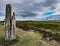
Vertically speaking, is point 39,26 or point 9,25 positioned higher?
point 9,25

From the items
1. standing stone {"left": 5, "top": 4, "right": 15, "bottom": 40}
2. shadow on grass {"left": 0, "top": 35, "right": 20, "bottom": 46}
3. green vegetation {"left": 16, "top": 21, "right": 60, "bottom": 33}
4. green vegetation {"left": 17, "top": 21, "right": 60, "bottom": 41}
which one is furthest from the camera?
green vegetation {"left": 16, "top": 21, "right": 60, "bottom": 33}

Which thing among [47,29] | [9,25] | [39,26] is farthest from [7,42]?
[39,26]

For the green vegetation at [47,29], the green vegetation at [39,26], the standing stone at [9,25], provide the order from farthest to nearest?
the green vegetation at [39,26], the green vegetation at [47,29], the standing stone at [9,25]

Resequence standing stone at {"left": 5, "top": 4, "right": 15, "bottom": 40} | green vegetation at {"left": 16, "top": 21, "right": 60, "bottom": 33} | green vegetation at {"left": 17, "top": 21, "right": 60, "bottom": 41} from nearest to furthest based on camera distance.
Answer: standing stone at {"left": 5, "top": 4, "right": 15, "bottom": 40} < green vegetation at {"left": 17, "top": 21, "right": 60, "bottom": 41} < green vegetation at {"left": 16, "top": 21, "right": 60, "bottom": 33}

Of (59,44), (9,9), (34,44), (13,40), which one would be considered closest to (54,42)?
(59,44)

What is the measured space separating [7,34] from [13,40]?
3.27ft

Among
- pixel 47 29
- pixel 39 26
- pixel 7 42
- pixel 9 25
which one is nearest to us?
pixel 7 42

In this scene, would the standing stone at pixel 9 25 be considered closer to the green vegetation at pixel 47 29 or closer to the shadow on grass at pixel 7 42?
the shadow on grass at pixel 7 42

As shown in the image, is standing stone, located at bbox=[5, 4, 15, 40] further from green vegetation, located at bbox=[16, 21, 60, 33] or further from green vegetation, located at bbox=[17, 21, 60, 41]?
green vegetation, located at bbox=[16, 21, 60, 33]

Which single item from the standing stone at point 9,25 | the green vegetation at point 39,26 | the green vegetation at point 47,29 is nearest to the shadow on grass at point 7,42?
the standing stone at point 9,25

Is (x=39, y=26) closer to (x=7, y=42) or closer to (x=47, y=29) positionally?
(x=47, y=29)

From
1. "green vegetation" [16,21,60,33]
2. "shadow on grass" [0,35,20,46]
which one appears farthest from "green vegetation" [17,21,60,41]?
"shadow on grass" [0,35,20,46]

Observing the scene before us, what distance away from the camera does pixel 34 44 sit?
2092cm

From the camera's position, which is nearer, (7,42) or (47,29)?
(7,42)
